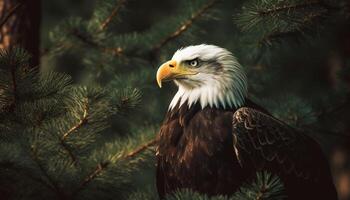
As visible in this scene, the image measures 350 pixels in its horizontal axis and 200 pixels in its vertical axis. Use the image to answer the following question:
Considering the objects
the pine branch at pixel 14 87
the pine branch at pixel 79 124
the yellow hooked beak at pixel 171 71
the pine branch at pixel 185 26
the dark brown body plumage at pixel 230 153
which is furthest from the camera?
the pine branch at pixel 185 26

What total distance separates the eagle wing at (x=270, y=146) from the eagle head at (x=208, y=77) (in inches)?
12.3

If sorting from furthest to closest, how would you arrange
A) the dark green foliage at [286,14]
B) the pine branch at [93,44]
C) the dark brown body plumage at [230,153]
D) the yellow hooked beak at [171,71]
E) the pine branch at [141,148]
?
the pine branch at [93,44] → the yellow hooked beak at [171,71] → the dark brown body plumage at [230,153] → the pine branch at [141,148] → the dark green foliage at [286,14]

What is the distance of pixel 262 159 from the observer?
14.6 ft

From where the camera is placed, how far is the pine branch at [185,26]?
4918 millimetres

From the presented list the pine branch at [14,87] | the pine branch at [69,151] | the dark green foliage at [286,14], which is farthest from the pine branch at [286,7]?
the pine branch at [14,87]

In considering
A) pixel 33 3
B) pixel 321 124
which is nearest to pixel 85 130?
pixel 33 3

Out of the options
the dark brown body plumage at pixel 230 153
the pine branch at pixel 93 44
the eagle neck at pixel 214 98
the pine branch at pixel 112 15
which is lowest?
the dark brown body plumage at pixel 230 153

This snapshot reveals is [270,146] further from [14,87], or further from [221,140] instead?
[14,87]

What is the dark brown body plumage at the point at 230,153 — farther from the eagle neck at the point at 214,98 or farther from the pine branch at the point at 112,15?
the pine branch at the point at 112,15

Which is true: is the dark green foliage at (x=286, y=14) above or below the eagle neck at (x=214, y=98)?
above

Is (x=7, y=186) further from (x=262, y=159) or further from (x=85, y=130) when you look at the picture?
(x=262, y=159)

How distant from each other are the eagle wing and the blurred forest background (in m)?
0.42

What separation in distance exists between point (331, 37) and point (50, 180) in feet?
30.2

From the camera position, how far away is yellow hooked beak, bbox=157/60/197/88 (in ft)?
15.3
